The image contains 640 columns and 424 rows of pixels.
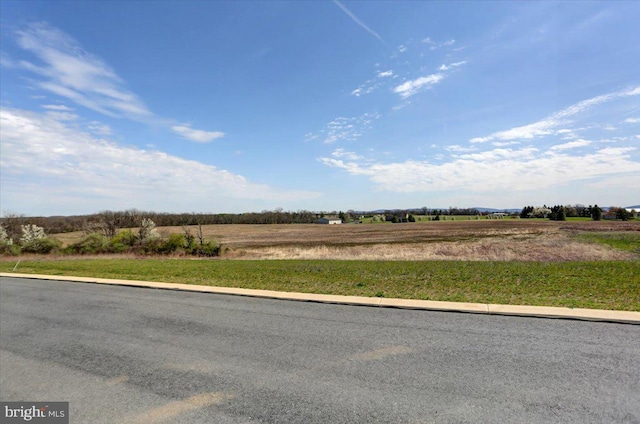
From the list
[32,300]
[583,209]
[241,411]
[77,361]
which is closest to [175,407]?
[241,411]

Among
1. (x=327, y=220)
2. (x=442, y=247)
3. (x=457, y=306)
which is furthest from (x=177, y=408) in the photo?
(x=327, y=220)

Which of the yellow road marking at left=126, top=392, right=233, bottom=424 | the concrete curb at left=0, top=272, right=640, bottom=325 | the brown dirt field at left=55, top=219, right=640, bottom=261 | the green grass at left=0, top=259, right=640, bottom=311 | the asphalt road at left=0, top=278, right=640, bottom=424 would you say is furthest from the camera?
the brown dirt field at left=55, top=219, right=640, bottom=261

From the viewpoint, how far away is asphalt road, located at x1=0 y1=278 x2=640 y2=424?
11.9 ft

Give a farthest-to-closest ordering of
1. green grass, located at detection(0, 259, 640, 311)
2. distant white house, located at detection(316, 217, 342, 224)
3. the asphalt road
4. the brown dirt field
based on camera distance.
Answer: distant white house, located at detection(316, 217, 342, 224)
the brown dirt field
green grass, located at detection(0, 259, 640, 311)
the asphalt road

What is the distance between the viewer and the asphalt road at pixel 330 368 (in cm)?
364

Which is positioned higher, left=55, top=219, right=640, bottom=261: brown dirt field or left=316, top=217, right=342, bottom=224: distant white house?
left=316, top=217, right=342, bottom=224: distant white house

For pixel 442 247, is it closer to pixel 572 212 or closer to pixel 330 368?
pixel 330 368

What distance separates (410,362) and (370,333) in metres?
1.35

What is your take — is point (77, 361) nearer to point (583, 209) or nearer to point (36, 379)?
point (36, 379)

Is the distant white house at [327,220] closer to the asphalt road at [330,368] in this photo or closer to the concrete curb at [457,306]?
the concrete curb at [457,306]

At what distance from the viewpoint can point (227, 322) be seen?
7.26m

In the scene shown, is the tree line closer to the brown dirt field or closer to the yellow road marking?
the brown dirt field

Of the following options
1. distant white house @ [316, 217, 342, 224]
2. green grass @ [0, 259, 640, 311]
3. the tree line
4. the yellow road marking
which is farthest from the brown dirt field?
distant white house @ [316, 217, 342, 224]

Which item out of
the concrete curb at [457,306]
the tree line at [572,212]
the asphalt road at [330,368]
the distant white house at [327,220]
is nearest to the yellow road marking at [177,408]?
the asphalt road at [330,368]
